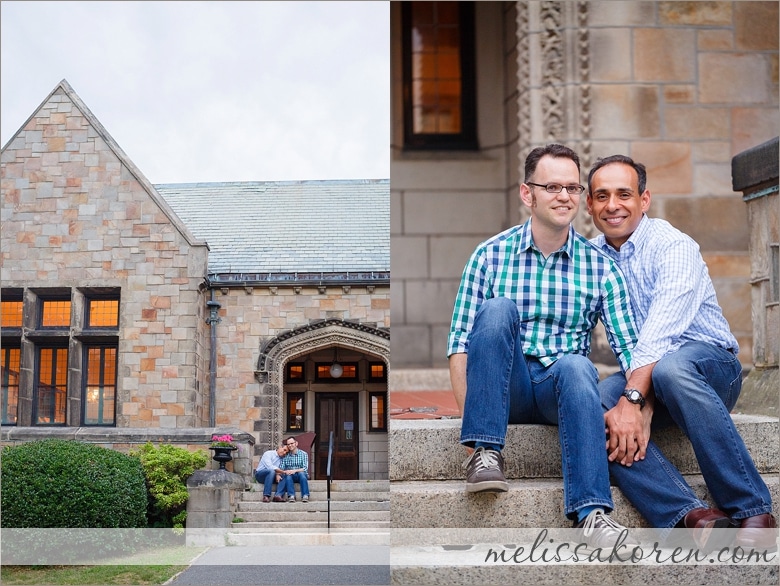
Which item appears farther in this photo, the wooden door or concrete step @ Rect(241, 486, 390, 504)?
concrete step @ Rect(241, 486, 390, 504)

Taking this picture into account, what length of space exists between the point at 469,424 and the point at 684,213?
12.1 feet

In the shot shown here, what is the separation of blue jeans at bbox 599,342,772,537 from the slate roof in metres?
1.63

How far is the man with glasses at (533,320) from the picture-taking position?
96.3 inches

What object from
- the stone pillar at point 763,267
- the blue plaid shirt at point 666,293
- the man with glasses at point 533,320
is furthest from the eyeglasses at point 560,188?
the stone pillar at point 763,267

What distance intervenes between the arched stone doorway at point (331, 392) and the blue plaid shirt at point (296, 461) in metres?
0.05

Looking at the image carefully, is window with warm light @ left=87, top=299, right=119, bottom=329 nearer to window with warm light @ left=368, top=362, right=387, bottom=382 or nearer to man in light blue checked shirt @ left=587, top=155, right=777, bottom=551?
window with warm light @ left=368, top=362, right=387, bottom=382

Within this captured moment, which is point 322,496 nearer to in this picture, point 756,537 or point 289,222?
point 289,222

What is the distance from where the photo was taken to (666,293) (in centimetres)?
262

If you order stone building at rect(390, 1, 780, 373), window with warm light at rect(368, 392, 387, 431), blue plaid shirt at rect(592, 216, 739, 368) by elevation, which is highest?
stone building at rect(390, 1, 780, 373)

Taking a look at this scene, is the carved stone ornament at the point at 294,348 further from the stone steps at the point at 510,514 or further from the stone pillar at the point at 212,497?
the stone steps at the point at 510,514

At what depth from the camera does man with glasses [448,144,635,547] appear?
2445mm

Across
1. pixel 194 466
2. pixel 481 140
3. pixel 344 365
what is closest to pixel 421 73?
pixel 481 140

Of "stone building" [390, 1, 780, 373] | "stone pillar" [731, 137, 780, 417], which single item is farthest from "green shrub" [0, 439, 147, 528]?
"stone building" [390, 1, 780, 373]

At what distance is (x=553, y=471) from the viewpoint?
2719mm
